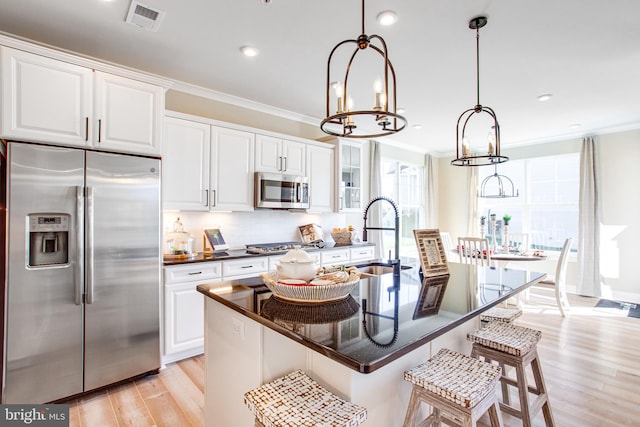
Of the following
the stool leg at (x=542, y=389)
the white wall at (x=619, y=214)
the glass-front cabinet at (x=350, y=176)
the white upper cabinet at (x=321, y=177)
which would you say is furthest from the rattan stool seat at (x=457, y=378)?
the white wall at (x=619, y=214)

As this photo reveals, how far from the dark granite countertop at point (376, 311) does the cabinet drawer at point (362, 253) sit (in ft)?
Answer: 7.61

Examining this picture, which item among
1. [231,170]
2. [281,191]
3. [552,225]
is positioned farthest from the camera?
[552,225]

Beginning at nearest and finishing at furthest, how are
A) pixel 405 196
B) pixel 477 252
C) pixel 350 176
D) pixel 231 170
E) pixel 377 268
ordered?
pixel 377 268, pixel 231 170, pixel 477 252, pixel 350 176, pixel 405 196

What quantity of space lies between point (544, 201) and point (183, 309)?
628cm

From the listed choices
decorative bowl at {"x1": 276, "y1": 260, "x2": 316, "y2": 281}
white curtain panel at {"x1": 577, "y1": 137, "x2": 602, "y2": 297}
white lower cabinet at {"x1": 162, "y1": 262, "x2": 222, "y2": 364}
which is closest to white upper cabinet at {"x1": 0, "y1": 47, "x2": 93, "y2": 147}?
white lower cabinet at {"x1": 162, "y1": 262, "x2": 222, "y2": 364}

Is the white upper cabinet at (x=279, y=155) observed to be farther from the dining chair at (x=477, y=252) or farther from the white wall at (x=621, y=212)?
the white wall at (x=621, y=212)

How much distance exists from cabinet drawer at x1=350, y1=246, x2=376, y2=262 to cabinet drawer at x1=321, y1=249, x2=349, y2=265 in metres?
0.13

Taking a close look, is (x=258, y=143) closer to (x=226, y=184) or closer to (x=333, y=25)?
(x=226, y=184)

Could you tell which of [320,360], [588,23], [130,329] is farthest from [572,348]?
[130,329]

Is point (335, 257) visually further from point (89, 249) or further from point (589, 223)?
point (589, 223)

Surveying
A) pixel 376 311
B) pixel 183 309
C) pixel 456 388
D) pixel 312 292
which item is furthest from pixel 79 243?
pixel 456 388

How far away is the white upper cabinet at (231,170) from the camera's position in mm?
3342

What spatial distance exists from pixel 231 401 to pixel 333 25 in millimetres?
2514

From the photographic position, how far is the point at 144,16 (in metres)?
2.21
